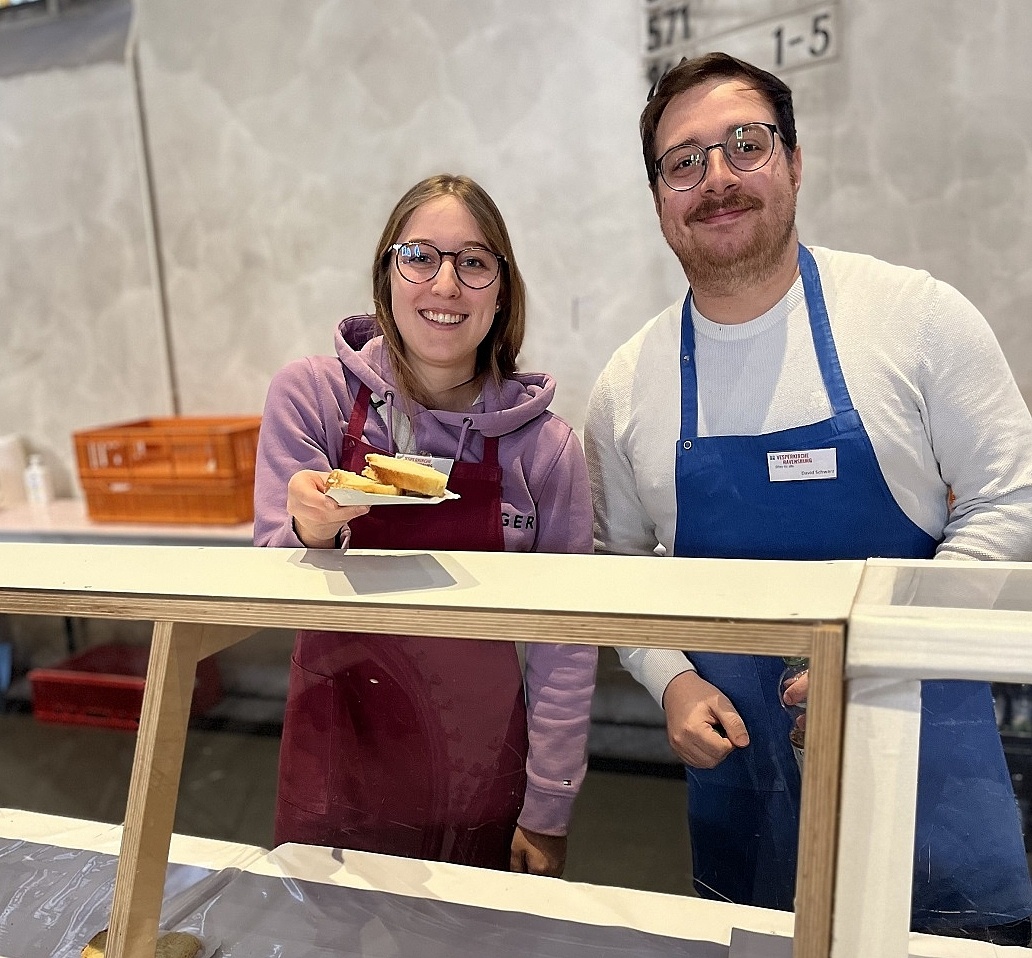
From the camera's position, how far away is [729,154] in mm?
1432

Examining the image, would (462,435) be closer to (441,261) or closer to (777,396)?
(441,261)

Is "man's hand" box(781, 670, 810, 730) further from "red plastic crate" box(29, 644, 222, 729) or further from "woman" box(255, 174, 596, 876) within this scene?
"red plastic crate" box(29, 644, 222, 729)

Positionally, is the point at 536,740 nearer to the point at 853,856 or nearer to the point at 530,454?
the point at 530,454

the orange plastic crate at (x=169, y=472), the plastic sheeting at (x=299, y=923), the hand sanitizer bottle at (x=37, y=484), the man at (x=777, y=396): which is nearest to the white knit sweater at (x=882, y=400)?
the man at (x=777, y=396)

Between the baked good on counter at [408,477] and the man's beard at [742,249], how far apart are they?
764 mm

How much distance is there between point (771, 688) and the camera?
1.10 m

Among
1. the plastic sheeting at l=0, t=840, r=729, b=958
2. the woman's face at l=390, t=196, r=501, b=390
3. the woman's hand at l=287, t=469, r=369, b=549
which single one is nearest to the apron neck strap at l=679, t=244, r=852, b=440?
the woman's face at l=390, t=196, r=501, b=390

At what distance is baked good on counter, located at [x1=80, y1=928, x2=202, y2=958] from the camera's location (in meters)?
1.06

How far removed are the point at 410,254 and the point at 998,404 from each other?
0.96m

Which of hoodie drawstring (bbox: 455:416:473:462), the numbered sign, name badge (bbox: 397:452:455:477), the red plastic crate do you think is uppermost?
the numbered sign

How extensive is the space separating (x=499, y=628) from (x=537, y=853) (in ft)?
1.74

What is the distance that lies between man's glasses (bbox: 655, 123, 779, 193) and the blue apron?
20cm

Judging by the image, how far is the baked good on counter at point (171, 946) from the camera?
3.47ft

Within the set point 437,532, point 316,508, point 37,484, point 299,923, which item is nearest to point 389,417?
point 437,532
